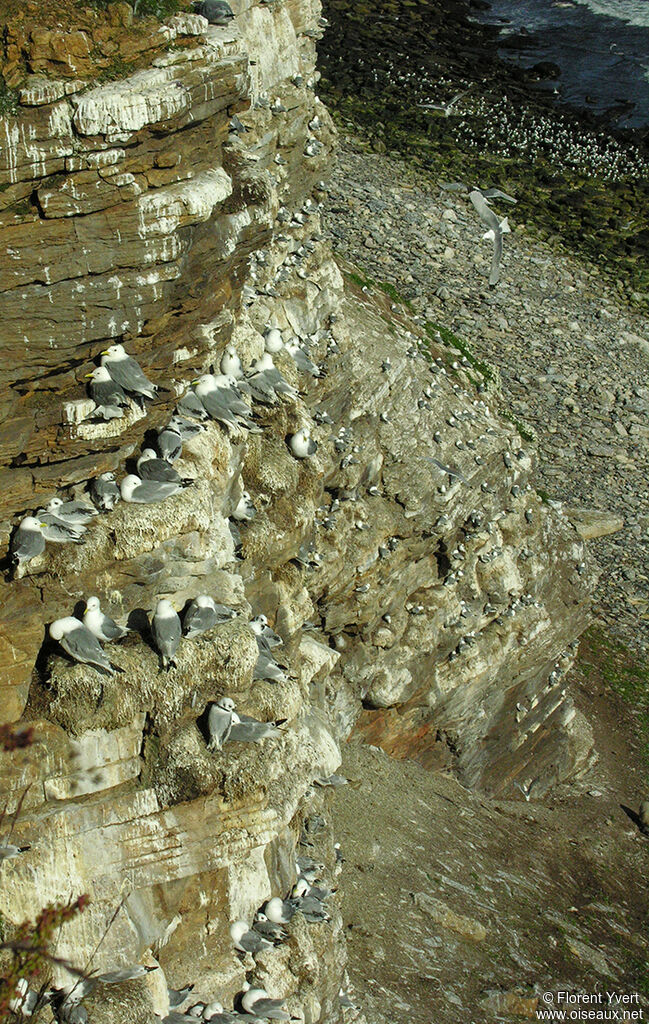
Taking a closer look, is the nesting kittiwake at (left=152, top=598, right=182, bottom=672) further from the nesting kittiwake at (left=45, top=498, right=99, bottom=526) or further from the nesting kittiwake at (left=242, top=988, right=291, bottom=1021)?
the nesting kittiwake at (left=242, top=988, right=291, bottom=1021)

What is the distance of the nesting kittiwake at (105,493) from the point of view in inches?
368

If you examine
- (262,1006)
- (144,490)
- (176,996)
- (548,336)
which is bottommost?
(548,336)

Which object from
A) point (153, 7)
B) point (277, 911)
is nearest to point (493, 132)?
point (153, 7)

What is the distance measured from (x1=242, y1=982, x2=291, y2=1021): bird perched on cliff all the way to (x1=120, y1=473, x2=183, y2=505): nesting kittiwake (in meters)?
4.87

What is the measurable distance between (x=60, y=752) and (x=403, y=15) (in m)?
45.2

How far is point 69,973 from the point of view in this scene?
28.0 ft

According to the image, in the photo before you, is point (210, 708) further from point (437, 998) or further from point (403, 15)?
point (403, 15)

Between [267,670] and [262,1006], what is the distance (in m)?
3.21

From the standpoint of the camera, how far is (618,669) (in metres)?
23.6

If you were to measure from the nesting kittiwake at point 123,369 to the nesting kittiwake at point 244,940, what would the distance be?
5.26 metres

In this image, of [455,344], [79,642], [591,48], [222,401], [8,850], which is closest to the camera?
[8,850]

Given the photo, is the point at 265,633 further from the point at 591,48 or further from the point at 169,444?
the point at 591,48

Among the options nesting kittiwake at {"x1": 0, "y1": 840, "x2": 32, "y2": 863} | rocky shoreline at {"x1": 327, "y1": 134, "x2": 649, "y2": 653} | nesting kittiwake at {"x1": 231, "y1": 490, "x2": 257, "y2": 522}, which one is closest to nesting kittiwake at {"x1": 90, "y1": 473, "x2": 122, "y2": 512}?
nesting kittiwake at {"x1": 231, "y1": 490, "x2": 257, "y2": 522}

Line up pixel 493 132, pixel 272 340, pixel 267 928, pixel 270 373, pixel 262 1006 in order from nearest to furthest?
pixel 262 1006 < pixel 267 928 < pixel 270 373 < pixel 272 340 < pixel 493 132
